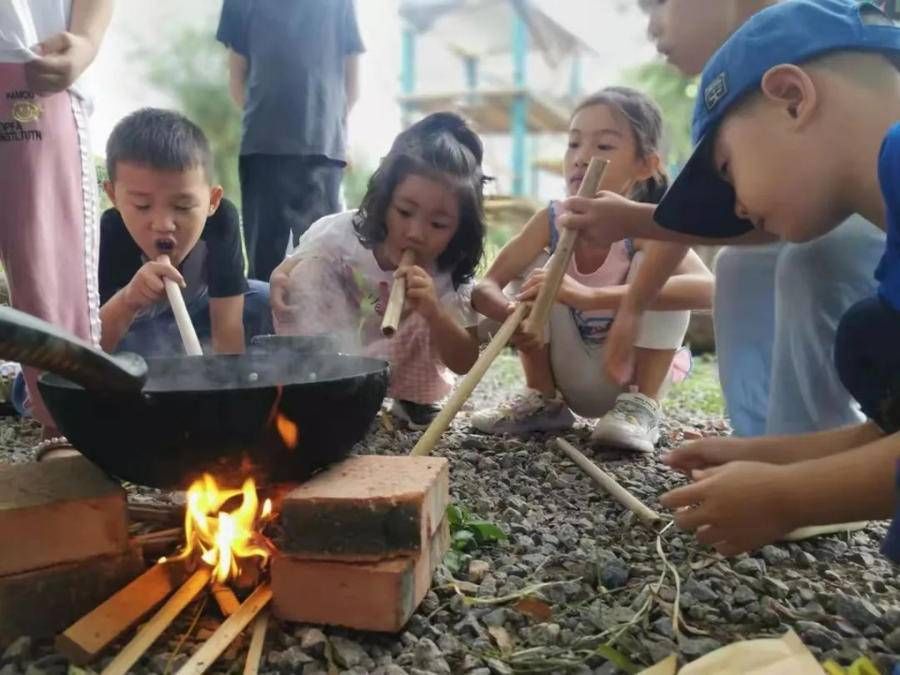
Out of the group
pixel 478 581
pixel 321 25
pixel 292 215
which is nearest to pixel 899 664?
pixel 478 581

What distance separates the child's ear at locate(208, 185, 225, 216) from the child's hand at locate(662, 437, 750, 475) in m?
1.62

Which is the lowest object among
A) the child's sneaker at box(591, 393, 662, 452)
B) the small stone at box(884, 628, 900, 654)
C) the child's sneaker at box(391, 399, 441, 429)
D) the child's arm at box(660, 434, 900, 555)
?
the child's sneaker at box(391, 399, 441, 429)

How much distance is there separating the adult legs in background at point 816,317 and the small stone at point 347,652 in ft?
3.60

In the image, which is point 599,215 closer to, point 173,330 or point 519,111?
point 173,330

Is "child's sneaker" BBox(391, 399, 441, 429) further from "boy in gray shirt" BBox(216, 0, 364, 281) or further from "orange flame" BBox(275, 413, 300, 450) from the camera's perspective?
"orange flame" BBox(275, 413, 300, 450)

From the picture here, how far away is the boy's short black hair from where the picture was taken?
2.10m

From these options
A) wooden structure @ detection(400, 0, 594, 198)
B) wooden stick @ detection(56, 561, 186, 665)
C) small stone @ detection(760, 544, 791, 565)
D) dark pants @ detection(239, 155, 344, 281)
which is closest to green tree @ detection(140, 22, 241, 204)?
dark pants @ detection(239, 155, 344, 281)

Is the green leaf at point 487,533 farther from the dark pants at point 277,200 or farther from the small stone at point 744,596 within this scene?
the dark pants at point 277,200

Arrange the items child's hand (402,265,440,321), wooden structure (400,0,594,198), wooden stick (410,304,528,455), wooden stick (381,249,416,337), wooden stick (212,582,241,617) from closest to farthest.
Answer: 1. wooden stick (212,582,241,617)
2. wooden stick (410,304,528,455)
3. wooden stick (381,249,416,337)
4. child's hand (402,265,440,321)
5. wooden structure (400,0,594,198)

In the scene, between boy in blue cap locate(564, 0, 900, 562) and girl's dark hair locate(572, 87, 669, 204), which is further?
girl's dark hair locate(572, 87, 669, 204)

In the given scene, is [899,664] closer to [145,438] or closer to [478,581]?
[478,581]

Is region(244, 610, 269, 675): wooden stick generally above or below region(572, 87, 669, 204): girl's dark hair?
below

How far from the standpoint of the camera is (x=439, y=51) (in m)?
9.38

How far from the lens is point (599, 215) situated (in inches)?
69.5
